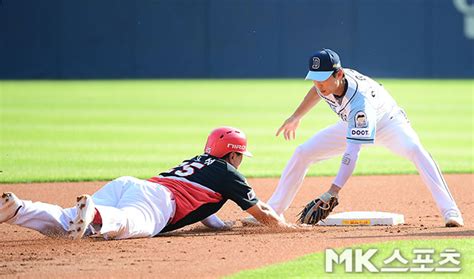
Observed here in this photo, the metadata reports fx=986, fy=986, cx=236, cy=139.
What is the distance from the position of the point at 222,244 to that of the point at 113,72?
21.5 metres

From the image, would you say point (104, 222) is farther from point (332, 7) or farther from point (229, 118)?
point (332, 7)

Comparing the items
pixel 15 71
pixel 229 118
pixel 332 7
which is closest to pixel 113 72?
pixel 15 71

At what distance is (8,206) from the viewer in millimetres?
6141

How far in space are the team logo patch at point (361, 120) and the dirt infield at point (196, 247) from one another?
0.75m

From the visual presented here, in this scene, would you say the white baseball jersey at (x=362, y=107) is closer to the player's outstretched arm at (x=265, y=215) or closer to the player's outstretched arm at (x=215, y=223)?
the player's outstretched arm at (x=265, y=215)

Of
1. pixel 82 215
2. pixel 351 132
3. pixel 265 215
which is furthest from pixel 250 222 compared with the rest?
pixel 82 215

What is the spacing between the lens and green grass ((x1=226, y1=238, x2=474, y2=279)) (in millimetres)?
5328

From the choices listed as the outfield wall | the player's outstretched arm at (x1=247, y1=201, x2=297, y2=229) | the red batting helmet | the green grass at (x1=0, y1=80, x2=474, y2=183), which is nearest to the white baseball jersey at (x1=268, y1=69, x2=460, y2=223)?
the player's outstretched arm at (x1=247, y1=201, x2=297, y2=229)

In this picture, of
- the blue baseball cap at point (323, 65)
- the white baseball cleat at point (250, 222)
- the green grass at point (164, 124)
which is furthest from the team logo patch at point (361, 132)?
the green grass at point (164, 124)

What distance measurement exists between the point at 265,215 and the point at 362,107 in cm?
101

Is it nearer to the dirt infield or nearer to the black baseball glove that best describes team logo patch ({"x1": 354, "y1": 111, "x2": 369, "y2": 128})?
the black baseball glove

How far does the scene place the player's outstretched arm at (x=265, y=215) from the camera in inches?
262

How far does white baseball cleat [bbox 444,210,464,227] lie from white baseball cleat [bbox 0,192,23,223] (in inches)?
120

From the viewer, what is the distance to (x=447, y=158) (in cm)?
1248
